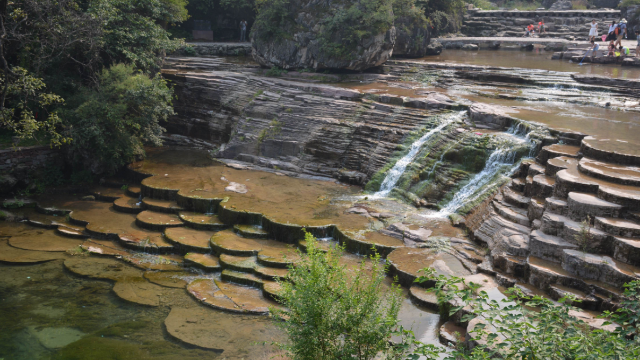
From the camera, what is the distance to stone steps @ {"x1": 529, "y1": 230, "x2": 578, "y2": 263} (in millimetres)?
8252

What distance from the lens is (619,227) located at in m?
7.93

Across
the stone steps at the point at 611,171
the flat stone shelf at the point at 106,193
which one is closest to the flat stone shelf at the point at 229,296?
the flat stone shelf at the point at 106,193

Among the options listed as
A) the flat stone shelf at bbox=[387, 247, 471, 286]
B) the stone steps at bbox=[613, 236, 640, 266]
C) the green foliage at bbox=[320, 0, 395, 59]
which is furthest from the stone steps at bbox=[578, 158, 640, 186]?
the green foliage at bbox=[320, 0, 395, 59]

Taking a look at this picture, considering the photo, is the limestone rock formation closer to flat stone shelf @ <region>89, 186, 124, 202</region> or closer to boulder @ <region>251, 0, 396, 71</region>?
boulder @ <region>251, 0, 396, 71</region>

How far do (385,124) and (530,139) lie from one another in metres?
4.18

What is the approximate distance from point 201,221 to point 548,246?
297 inches

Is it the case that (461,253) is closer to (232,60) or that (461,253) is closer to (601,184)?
(601,184)

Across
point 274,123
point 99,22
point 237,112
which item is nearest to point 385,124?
point 274,123

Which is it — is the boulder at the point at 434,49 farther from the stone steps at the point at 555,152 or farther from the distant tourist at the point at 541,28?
the stone steps at the point at 555,152

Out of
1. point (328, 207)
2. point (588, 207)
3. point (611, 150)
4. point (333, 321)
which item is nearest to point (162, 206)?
point (328, 207)

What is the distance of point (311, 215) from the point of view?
457 inches

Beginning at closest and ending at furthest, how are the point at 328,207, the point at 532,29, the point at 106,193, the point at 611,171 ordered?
the point at 611,171 → the point at 328,207 → the point at 106,193 → the point at 532,29

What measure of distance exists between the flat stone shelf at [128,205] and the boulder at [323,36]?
347 inches

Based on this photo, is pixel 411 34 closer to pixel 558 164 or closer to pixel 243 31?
pixel 243 31
